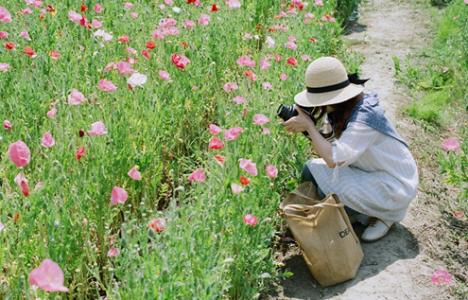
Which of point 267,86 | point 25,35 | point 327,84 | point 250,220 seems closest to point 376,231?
point 327,84

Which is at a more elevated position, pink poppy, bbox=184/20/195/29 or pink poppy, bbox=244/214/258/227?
pink poppy, bbox=244/214/258/227

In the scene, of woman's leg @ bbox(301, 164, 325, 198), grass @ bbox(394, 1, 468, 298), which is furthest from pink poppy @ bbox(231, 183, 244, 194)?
grass @ bbox(394, 1, 468, 298)

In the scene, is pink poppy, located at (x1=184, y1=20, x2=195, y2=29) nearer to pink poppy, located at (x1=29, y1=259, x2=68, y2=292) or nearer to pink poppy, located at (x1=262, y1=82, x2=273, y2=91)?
pink poppy, located at (x1=262, y1=82, x2=273, y2=91)

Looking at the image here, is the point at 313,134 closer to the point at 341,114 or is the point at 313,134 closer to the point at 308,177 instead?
the point at 341,114

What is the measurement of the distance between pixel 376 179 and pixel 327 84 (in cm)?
48

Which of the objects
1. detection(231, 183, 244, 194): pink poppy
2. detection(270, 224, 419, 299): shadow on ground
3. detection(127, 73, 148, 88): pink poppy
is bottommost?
detection(270, 224, 419, 299): shadow on ground

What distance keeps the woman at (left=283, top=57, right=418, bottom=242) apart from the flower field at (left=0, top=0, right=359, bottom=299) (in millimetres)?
219

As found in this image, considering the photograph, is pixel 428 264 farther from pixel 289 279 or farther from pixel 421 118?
pixel 421 118

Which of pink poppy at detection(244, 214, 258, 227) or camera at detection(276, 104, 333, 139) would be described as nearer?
pink poppy at detection(244, 214, 258, 227)

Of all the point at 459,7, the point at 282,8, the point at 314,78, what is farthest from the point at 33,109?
the point at 459,7

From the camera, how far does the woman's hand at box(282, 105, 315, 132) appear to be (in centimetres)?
290

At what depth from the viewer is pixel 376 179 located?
3.03 m

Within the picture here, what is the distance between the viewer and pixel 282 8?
5.53 metres

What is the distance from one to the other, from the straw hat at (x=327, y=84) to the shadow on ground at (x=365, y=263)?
0.68m
